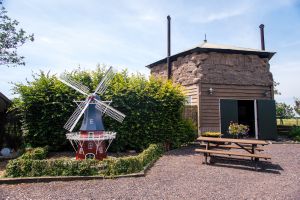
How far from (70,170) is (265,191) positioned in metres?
5.37

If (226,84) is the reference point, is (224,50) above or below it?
above

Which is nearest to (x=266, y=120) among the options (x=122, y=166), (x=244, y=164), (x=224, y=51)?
(x=224, y=51)

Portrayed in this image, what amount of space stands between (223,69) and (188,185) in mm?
10937

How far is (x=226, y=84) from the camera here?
16.0 meters

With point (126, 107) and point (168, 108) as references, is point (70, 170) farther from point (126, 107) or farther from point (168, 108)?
point (168, 108)

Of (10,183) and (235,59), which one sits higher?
(235,59)

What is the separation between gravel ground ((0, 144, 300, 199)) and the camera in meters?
5.88

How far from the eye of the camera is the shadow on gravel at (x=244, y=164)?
8367 millimetres

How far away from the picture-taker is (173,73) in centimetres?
1825

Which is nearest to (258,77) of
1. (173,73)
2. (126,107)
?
(173,73)

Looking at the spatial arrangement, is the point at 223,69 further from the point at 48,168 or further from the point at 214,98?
the point at 48,168

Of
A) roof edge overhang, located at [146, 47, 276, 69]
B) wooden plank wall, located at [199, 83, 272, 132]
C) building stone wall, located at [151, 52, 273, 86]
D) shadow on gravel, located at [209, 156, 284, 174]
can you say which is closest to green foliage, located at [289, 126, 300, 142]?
building stone wall, located at [151, 52, 273, 86]

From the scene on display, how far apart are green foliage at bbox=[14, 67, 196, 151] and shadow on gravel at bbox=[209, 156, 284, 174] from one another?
3418 mm

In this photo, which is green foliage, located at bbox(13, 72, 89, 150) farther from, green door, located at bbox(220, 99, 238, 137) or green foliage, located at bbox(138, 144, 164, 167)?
green door, located at bbox(220, 99, 238, 137)
